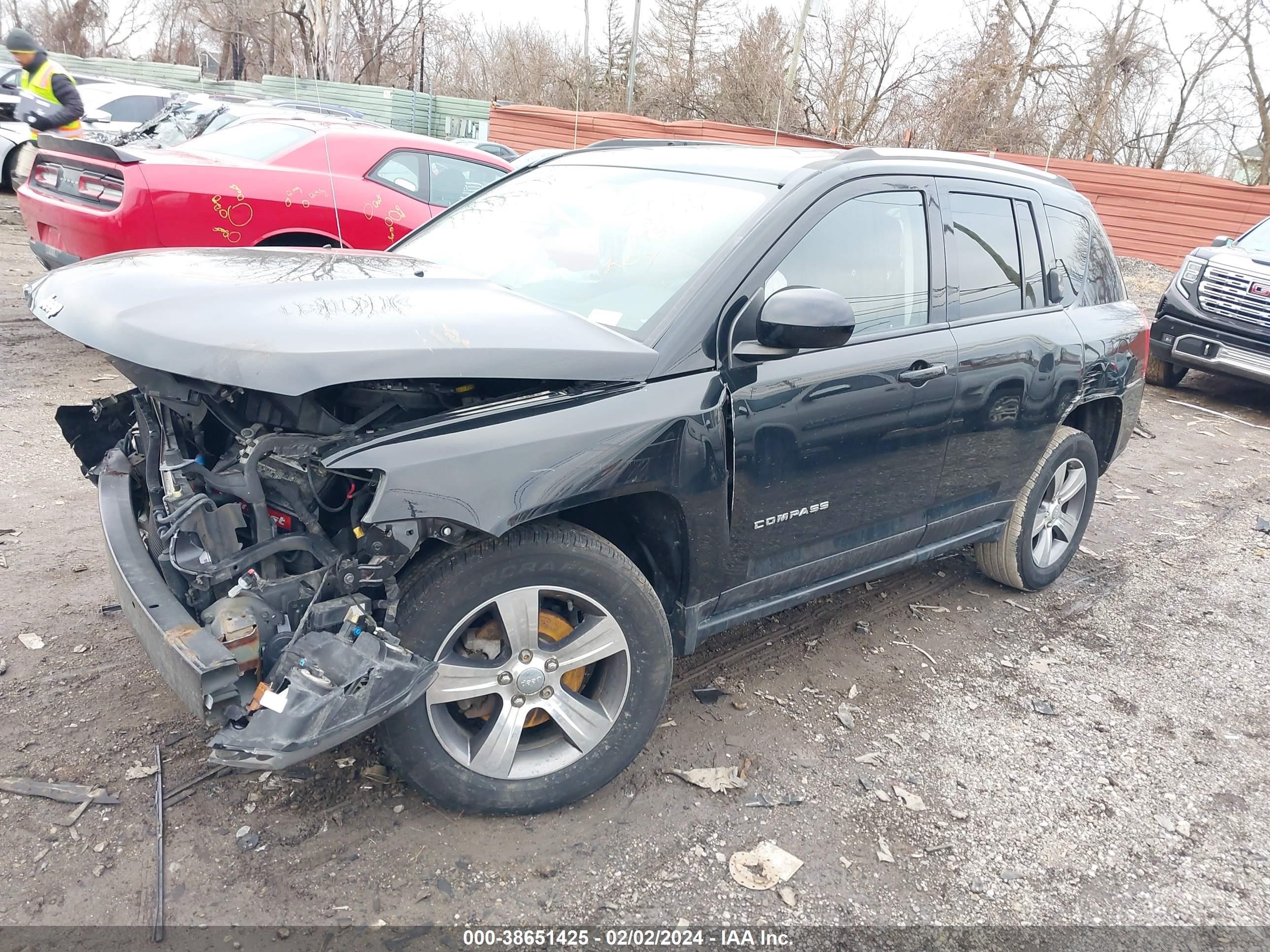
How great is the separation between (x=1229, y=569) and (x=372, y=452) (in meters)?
5.19

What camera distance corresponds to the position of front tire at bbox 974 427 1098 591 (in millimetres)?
4461

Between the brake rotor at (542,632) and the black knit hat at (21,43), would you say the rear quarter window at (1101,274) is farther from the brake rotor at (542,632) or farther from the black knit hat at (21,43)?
the black knit hat at (21,43)

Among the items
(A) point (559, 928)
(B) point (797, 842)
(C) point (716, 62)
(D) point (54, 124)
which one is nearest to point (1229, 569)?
A: (B) point (797, 842)

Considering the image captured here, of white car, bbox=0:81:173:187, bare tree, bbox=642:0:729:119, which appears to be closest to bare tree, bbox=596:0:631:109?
bare tree, bbox=642:0:729:119

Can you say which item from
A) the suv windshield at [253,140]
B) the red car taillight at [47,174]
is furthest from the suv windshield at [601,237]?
the red car taillight at [47,174]

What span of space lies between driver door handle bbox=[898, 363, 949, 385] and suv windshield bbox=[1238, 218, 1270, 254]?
8.09 metres

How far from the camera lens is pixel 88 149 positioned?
5914 mm

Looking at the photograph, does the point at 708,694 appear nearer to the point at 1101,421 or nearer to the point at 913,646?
the point at 913,646

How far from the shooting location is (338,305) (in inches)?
100

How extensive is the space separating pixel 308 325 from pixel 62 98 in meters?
9.97

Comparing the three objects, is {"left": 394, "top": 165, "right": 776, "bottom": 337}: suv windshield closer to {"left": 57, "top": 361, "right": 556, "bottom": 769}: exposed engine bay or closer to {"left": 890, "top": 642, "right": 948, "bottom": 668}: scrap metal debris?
{"left": 57, "top": 361, "right": 556, "bottom": 769}: exposed engine bay

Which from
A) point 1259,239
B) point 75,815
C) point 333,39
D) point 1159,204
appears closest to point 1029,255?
point 75,815

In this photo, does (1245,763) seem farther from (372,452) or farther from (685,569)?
(372,452)

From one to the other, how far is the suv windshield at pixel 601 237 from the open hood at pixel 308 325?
236mm
